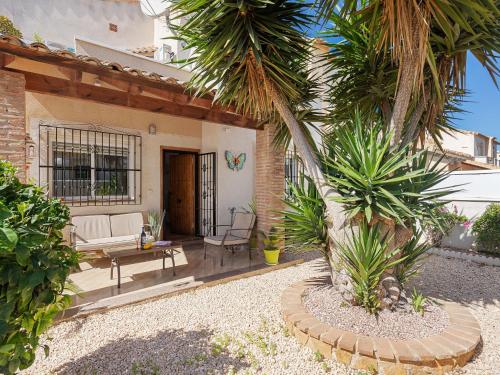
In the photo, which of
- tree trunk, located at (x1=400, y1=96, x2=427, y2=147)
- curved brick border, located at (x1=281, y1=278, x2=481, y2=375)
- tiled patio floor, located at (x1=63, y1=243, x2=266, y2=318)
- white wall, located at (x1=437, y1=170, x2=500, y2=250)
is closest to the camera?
curved brick border, located at (x1=281, y1=278, x2=481, y2=375)

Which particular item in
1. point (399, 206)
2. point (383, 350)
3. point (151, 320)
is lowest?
point (151, 320)

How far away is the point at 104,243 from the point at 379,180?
18.2ft

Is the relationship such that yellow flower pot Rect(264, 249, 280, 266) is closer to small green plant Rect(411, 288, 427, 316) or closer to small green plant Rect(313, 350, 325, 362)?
small green plant Rect(411, 288, 427, 316)

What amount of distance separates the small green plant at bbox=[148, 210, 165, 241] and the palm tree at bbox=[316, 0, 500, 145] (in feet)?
19.6

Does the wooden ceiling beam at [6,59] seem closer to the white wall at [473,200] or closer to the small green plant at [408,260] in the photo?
Answer: the small green plant at [408,260]

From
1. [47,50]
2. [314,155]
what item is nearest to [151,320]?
[314,155]

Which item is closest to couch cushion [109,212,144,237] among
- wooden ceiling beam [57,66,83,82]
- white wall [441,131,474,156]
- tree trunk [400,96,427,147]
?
wooden ceiling beam [57,66,83,82]

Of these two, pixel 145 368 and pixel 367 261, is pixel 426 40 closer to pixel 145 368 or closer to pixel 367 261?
pixel 367 261

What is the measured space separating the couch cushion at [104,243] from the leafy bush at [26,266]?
4209 millimetres

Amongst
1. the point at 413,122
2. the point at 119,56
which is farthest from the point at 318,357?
the point at 119,56

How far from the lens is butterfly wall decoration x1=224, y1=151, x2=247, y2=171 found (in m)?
9.09

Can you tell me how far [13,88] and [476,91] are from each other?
270 inches

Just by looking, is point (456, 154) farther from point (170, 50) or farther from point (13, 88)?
point (13, 88)

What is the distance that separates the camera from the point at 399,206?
316cm
